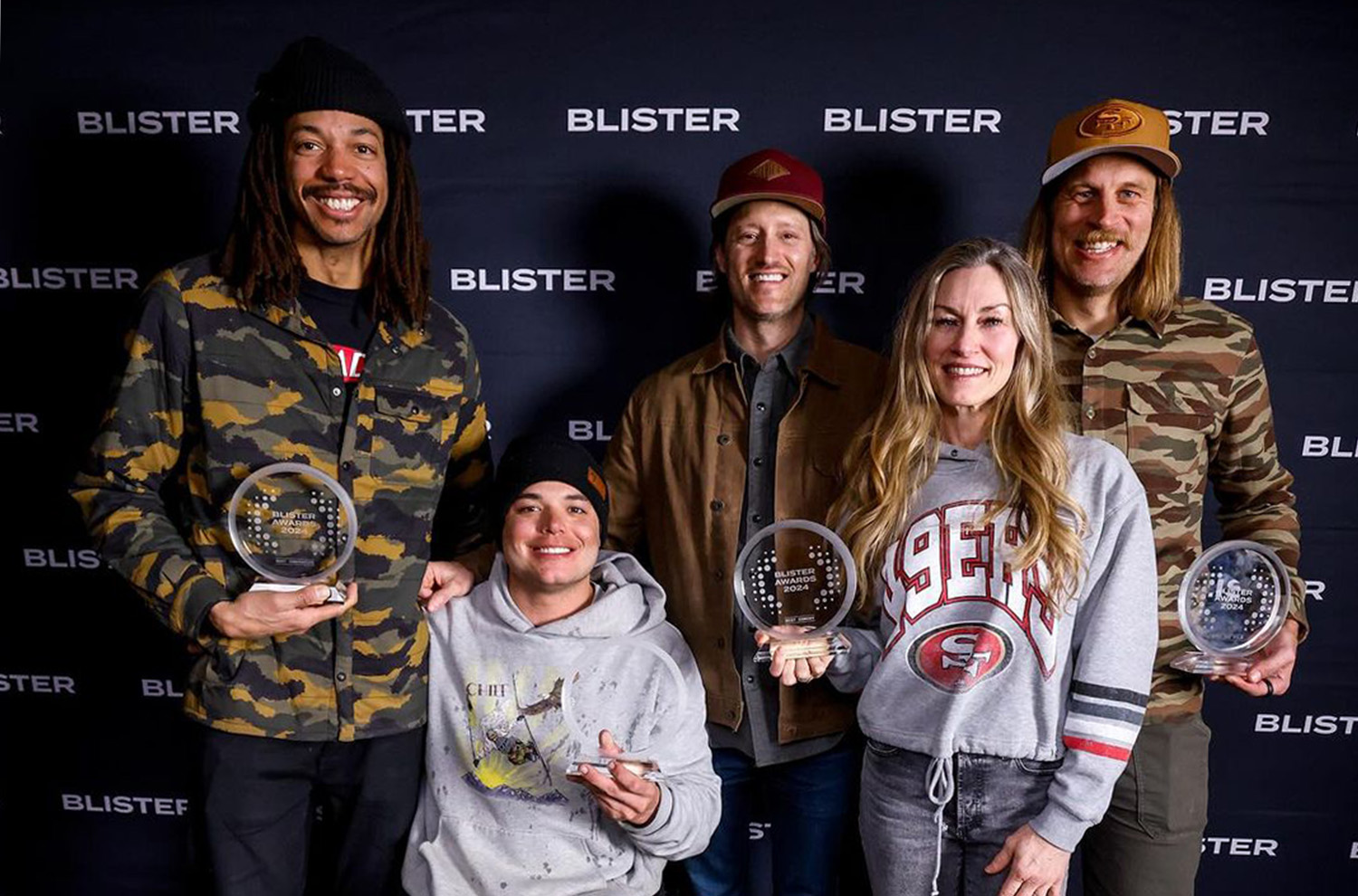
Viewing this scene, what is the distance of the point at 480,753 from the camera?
5.40ft

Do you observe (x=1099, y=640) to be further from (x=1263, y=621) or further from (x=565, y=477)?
(x=565, y=477)

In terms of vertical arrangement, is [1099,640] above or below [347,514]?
below

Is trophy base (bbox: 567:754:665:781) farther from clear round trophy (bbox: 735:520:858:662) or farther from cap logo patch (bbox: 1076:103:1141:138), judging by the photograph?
cap logo patch (bbox: 1076:103:1141:138)

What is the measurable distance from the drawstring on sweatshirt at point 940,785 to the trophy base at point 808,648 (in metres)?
0.24

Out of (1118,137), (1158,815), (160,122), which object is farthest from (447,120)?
(1158,815)

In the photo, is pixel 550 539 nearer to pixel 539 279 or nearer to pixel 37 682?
pixel 539 279

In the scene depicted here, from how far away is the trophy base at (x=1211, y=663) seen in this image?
168 centimetres

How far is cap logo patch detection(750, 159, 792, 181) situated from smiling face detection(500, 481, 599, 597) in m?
0.79

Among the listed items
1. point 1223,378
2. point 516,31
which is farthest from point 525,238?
point 1223,378

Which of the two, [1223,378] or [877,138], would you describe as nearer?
[1223,378]

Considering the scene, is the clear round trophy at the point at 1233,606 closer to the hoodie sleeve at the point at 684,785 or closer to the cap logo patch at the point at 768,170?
the hoodie sleeve at the point at 684,785

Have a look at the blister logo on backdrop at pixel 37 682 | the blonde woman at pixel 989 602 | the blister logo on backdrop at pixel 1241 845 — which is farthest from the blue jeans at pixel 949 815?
the blister logo on backdrop at pixel 37 682

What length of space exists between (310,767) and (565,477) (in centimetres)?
73

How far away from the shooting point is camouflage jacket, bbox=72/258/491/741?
5.22 feet
